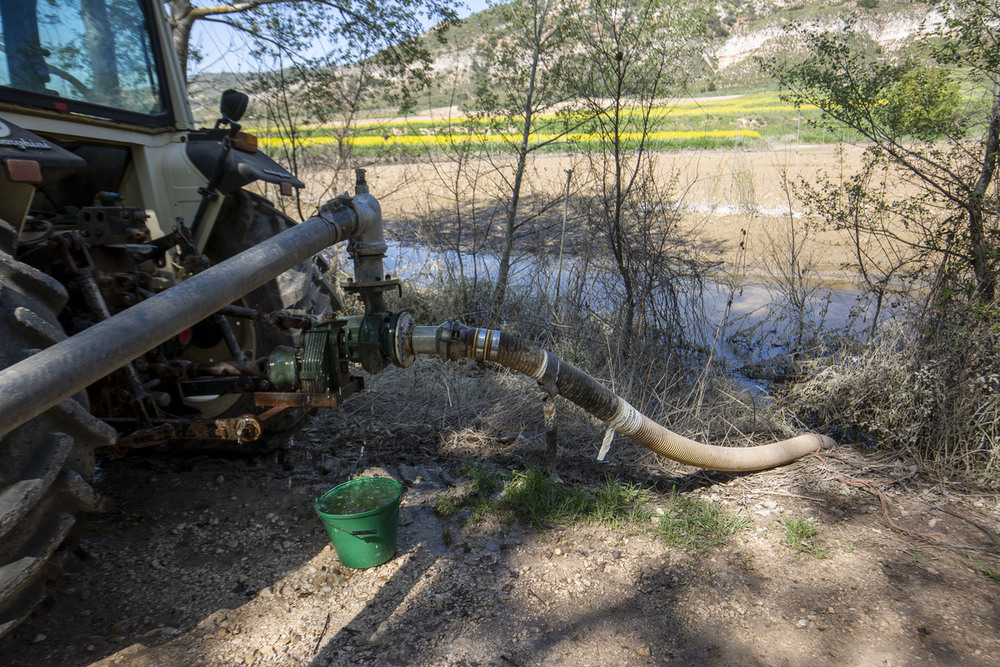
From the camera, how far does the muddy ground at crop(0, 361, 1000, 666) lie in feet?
7.41

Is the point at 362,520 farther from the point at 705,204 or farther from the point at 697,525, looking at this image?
the point at 705,204

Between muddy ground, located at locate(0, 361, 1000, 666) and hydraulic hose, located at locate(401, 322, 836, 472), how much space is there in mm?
134

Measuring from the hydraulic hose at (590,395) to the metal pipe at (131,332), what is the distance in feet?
1.99

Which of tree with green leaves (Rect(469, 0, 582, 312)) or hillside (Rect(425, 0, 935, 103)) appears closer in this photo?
hillside (Rect(425, 0, 935, 103))

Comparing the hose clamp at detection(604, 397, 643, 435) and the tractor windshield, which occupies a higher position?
the tractor windshield

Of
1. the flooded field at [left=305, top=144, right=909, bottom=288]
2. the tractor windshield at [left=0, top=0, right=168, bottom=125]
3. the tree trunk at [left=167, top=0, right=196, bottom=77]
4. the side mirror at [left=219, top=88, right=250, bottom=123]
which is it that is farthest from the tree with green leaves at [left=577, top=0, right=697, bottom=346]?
the tree trunk at [left=167, top=0, right=196, bottom=77]

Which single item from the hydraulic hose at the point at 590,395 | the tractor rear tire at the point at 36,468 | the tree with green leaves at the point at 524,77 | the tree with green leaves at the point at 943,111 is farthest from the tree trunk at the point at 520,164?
the tractor rear tire at the point at 36,468

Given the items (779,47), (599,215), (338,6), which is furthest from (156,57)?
(779,47)

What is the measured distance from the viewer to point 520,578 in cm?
263

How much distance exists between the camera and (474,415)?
409cm

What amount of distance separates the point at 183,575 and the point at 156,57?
8.44 ft

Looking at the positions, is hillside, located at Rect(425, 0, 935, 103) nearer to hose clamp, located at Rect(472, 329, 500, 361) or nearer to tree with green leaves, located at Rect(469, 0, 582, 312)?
tree with green leaves, located at Rect(469, 0, 582, 312)

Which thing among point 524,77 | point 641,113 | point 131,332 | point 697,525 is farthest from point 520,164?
point 131,332

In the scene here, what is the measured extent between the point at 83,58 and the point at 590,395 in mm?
2768
